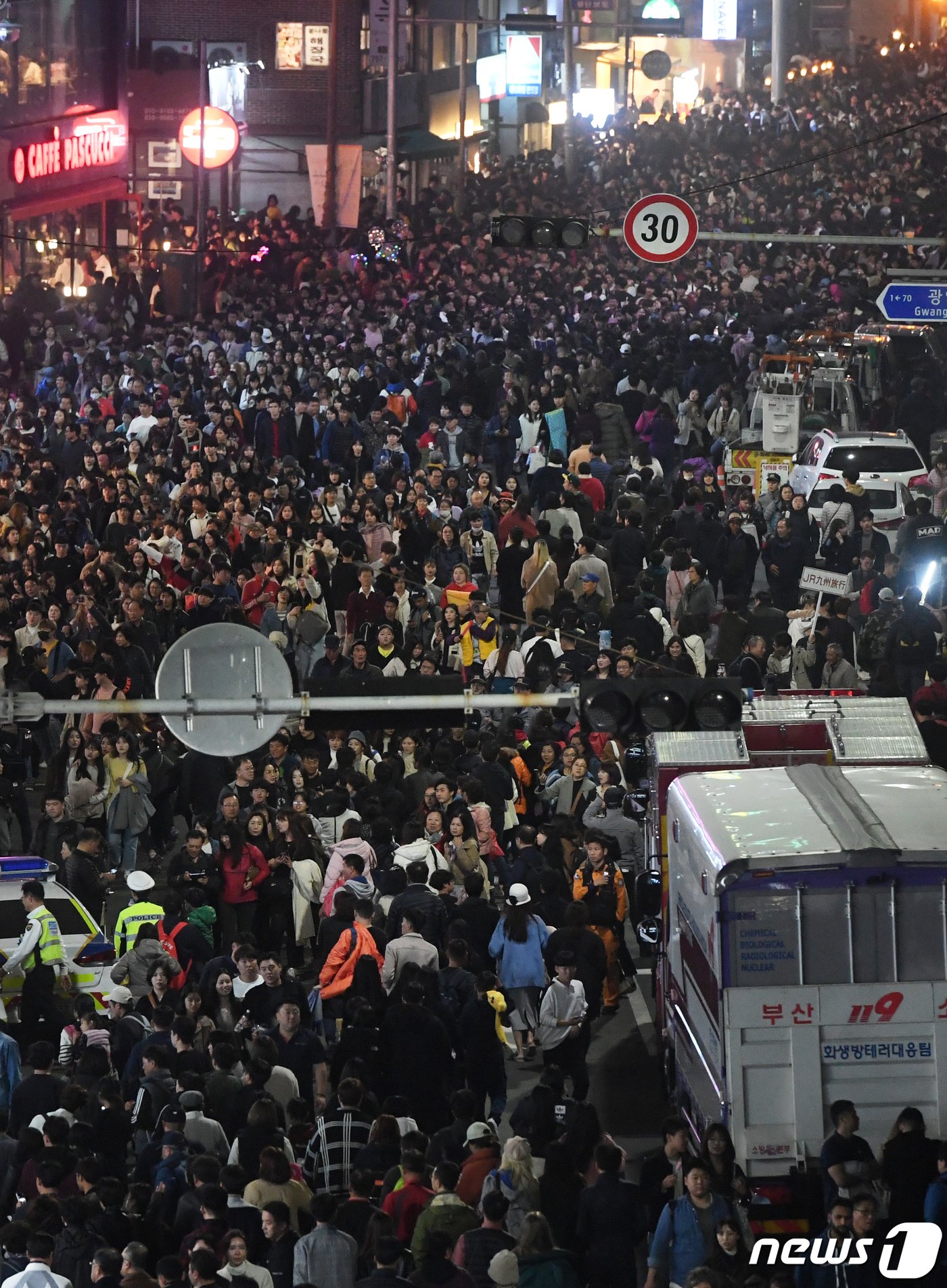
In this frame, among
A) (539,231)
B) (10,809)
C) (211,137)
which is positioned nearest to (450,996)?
(10,809)

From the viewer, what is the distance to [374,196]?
2589 inches

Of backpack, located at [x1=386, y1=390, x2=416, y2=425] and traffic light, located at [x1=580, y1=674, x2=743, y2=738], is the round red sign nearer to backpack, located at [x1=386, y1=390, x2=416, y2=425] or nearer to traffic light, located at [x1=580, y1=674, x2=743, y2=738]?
backpack, located at [x1=386, y1=390, x2=416, y2=425]

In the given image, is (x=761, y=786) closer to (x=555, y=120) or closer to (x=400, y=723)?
(x=400, y=723)

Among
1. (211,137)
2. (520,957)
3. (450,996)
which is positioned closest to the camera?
(450,996)

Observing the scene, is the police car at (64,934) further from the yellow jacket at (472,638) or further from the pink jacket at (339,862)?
the yellow jacket at (472,638)

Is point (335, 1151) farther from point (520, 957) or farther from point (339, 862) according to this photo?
point (339, 862)

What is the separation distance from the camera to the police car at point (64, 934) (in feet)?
48.2

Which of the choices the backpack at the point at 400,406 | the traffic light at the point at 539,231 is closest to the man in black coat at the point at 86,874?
the traffic light at the point at 539,231

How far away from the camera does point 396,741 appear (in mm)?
18172

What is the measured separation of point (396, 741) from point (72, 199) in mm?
35802

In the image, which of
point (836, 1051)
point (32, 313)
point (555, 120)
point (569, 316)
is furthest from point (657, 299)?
point (555, 120)

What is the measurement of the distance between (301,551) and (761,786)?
36.2 ft

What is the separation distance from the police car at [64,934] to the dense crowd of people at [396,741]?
34 centimetres

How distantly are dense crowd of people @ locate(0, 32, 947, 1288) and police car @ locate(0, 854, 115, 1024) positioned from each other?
0.34 m
